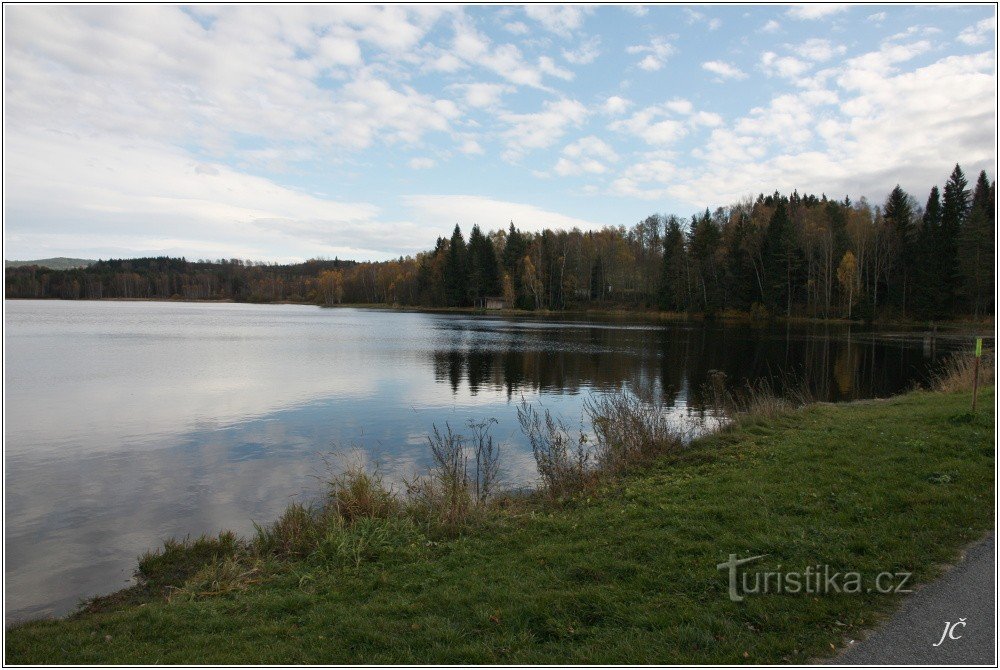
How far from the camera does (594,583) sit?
Answer: 566cm

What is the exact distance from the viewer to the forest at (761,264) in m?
60.0

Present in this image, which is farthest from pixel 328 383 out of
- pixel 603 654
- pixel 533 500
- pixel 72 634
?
pixel 603 654

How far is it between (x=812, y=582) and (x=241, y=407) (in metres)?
16.7

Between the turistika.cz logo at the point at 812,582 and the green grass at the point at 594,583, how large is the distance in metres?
0.11

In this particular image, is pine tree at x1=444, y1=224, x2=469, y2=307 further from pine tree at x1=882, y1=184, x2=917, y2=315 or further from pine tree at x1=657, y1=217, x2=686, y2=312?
pine tree at x1=882, y1=184, x2=917, y2=315

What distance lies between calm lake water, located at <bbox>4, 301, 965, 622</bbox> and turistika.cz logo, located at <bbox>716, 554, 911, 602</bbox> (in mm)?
6395

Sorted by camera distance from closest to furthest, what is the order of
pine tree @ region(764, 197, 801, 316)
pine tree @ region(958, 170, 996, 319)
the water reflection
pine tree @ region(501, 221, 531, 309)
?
1. the water reflection
2. pine tree @ region(958, 170, 996, 319)
3. pine tree @ region(764, 197, 801, 316)
4. pine tree @ region(501, 221, 531, 309)

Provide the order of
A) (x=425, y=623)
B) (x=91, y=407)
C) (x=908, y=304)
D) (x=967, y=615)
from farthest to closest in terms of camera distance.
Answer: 1. (x=908, y=304)
2. (x=91, y=407)
3. (x=425, y=623)
4. (x=967, y=615)

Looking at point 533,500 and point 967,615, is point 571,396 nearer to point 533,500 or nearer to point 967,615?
point 533,500

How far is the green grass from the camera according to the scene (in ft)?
15.2

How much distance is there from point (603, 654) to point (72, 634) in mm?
4565

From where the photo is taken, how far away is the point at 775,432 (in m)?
12.9

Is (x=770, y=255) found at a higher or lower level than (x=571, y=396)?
higher

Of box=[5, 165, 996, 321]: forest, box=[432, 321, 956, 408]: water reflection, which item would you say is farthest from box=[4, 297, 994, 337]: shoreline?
box=[432, 321, 956, 408]: water reflection
